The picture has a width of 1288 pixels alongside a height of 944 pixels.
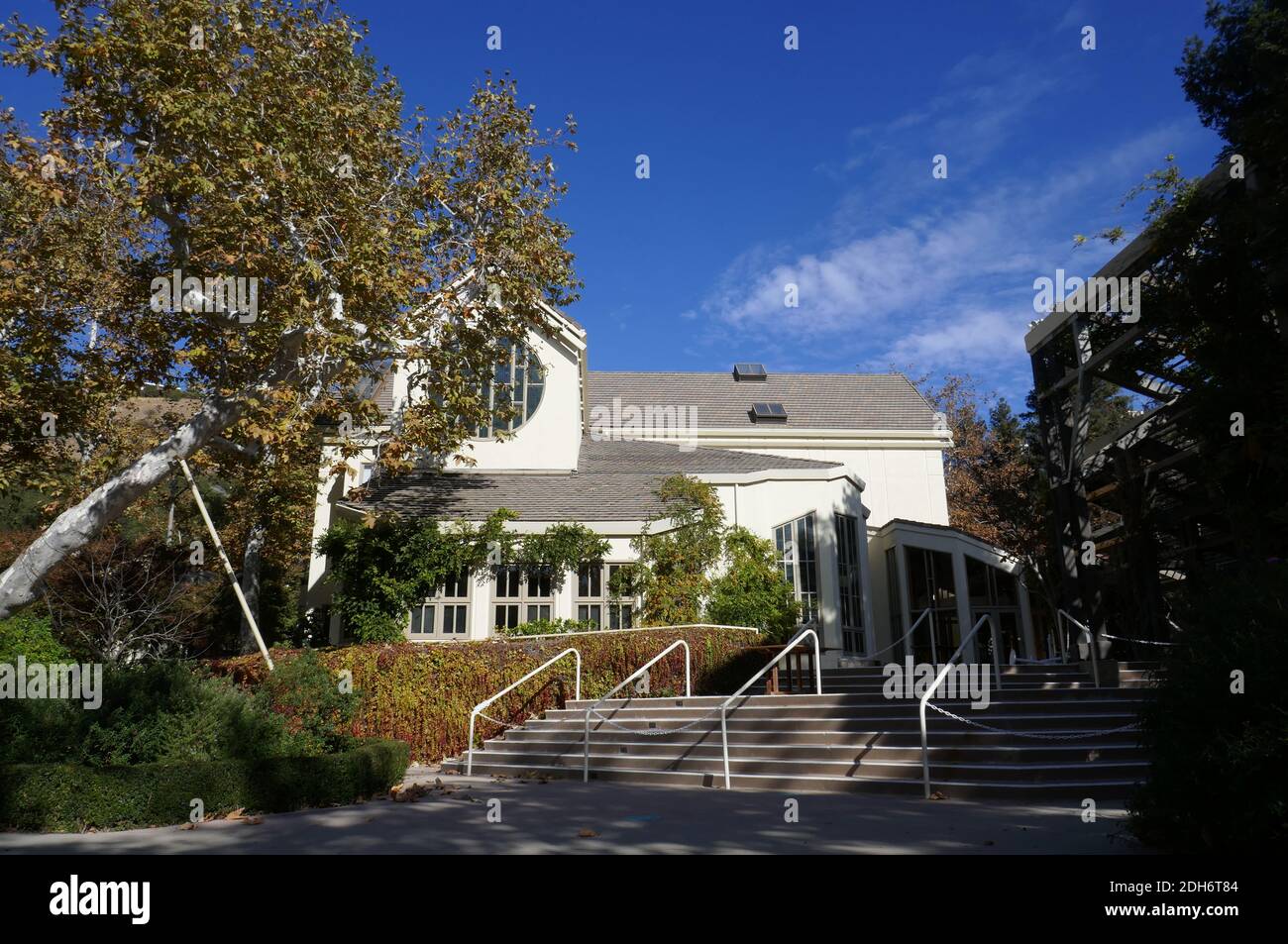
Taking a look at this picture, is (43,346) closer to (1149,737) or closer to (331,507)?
(331,507)

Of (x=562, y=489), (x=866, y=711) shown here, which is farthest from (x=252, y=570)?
(x=866, y=711)

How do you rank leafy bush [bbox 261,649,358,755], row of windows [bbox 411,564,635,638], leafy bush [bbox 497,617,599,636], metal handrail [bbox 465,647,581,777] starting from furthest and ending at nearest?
row of windows [bbox 411,564,635,638], leafy bush [bbox 497,617,599,636], metal handrail [bbox 465,647,581,777], leafy bush [bbox 261,649,358,755]

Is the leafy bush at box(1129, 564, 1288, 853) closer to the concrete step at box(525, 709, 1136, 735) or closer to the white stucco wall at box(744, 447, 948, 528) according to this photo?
the concrete step at box(525, 709, 1136, 735)

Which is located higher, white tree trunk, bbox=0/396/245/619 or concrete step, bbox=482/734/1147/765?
white tree trunk, bbox=0/396/245/619

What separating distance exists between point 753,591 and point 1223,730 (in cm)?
1182

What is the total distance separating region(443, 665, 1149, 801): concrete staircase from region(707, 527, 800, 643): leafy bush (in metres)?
3.92

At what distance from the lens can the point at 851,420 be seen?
29000 millimetres

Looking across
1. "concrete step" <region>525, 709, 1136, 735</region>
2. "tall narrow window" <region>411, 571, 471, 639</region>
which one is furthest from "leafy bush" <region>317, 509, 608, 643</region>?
"concrete step" <region>525, 709, 1136, 735</region>

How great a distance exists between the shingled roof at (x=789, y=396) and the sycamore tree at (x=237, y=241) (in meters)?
13.8

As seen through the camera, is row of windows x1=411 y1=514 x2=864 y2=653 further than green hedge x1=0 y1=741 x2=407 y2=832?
Yes

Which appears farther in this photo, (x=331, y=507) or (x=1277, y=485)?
(x=331, y=507)

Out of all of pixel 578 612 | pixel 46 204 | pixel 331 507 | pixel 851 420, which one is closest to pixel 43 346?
pixel 46 204

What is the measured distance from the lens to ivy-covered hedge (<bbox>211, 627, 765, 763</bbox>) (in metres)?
12.6
